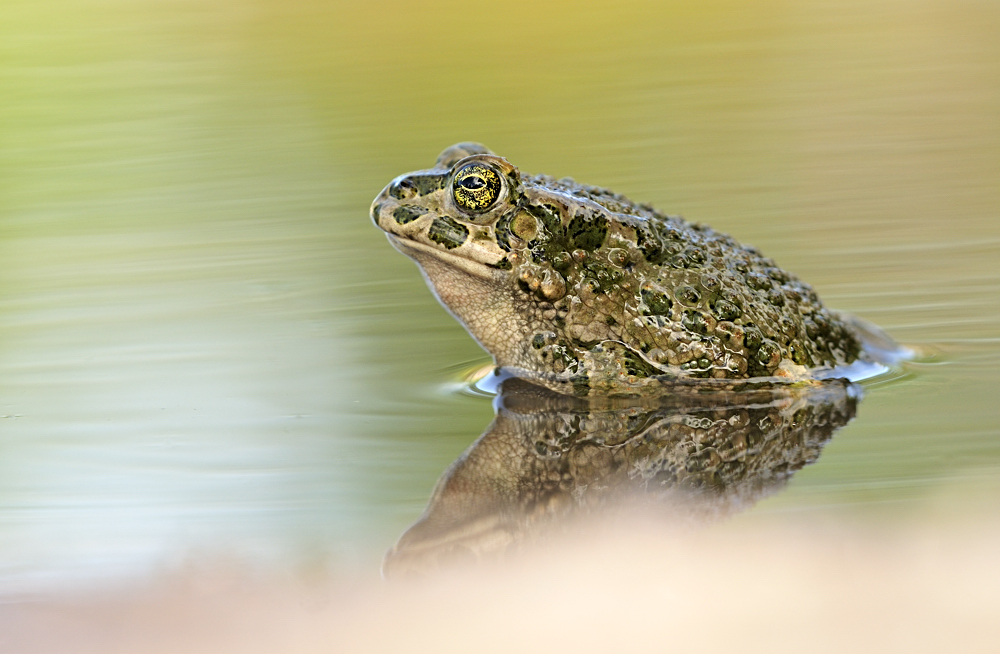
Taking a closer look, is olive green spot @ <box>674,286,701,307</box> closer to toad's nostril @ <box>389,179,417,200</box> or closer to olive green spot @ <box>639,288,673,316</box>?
olive green spot @ <box>639,288,673,316</box>

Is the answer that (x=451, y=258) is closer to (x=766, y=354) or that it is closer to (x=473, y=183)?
(x=473, y=183)

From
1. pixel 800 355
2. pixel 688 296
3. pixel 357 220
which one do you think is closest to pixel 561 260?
pixel 688 296

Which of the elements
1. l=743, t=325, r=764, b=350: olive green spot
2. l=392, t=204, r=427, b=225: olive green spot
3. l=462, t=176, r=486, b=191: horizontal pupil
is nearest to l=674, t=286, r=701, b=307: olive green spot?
l=743, t=325, r=764, b=350: olive green spot

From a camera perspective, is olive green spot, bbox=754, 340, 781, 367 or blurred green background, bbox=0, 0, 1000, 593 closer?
blurred green background, bbox=0, 0, 1000, 593

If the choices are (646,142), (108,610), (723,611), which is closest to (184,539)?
(108,610)

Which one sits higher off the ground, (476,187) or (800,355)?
(476,187)

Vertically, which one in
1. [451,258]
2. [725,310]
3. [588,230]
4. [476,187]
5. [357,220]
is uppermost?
[357,220]
